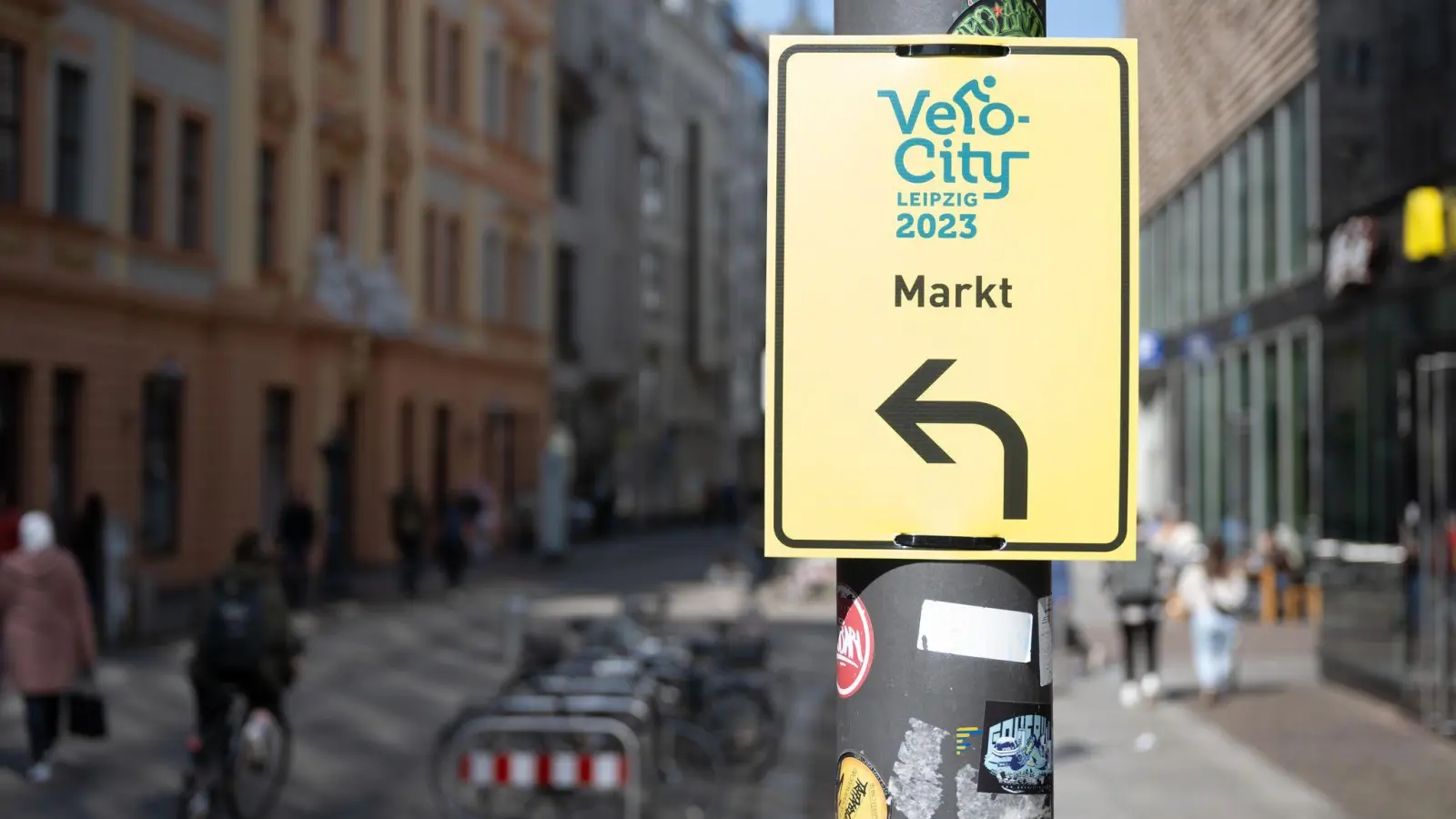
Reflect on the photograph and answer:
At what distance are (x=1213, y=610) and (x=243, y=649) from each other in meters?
8.62

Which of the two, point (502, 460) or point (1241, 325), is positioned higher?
point (1241, 325)

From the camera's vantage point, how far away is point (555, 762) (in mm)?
10461

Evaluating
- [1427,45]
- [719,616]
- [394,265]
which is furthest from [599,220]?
[1427,45]

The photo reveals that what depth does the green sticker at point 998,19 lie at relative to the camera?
2.77 metres

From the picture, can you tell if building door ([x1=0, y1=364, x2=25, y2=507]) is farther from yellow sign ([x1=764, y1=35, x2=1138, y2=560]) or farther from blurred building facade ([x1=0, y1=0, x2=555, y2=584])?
yellow sign ([x1=764, y1=35, x2=1138, y2=560])

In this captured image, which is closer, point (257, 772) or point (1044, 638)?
point (1044, 638)

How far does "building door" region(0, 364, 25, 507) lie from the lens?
972 inches

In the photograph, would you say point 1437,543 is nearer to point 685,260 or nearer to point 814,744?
point 814,744

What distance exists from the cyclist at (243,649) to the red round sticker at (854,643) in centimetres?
923

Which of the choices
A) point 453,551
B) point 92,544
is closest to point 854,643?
point 92,544

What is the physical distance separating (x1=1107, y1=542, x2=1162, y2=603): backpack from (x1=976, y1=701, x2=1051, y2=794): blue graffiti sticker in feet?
45.0

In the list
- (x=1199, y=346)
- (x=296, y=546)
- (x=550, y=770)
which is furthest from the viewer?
(x=1199, y=346)

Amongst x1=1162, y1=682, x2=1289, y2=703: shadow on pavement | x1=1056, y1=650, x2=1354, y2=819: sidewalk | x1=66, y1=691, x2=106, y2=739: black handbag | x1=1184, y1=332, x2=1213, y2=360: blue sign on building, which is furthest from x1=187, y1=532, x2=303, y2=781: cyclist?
x1=1184, y1=332, x2=1213, y2=360: blue sign on building

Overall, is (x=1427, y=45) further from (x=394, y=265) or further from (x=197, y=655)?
(x=394, y=265)
